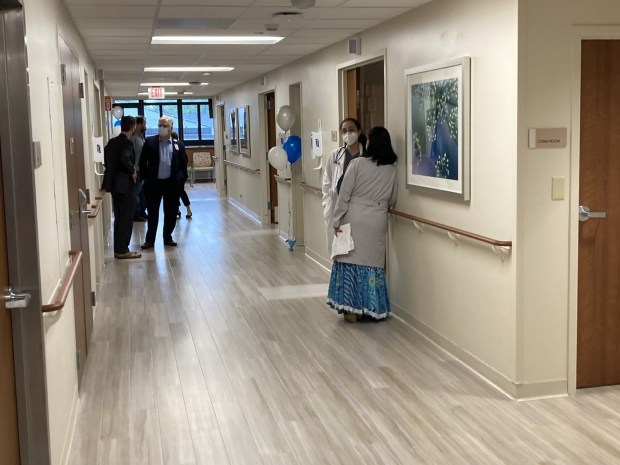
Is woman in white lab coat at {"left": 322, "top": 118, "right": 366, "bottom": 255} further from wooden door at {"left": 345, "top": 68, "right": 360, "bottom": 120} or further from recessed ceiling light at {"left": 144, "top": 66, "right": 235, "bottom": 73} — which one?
recessed ceiling light at {"left": 144, "top": 66, "right": 235, "bottom": 73}

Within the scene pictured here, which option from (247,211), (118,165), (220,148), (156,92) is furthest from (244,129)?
(118,165)

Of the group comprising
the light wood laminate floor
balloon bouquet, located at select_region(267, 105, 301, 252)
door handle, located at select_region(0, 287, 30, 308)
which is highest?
balloon bouquet, located at select_region(267, 105, 301, 252)

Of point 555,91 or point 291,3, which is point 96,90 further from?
point 555,91

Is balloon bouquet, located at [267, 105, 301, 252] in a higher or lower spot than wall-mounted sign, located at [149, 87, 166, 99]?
lower

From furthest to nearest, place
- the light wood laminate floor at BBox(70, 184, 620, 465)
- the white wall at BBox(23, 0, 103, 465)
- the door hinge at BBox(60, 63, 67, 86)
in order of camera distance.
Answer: the door hinge at BBox(60, 63, 67, 86), the light wood laminate floor at BBox(70, 184, 620, 465), the white wall at BBox(23, 0, 103, 465)

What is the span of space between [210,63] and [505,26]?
599cm

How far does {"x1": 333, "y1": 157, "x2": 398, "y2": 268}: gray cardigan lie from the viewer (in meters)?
5.99

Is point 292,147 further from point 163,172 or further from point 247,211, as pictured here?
point 247,211

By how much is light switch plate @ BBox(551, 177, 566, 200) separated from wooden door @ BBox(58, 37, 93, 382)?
9.33ft

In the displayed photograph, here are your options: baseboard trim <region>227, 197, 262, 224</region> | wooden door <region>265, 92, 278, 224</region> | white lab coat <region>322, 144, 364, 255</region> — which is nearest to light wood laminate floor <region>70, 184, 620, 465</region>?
white lab coat <region>322, 144, 364, 255</region>

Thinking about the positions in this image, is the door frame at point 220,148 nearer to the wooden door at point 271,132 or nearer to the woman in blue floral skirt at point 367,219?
the wooden door at point 271,132

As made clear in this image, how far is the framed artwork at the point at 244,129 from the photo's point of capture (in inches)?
524

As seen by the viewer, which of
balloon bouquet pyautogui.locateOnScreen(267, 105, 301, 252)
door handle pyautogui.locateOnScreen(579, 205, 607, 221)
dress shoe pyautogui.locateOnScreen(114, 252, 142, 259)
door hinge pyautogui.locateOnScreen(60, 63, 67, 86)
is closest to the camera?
Answer: door handle pyautogui.locateOnScreen(579, 205, 607, 221)

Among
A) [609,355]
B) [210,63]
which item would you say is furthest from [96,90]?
[609,355]
